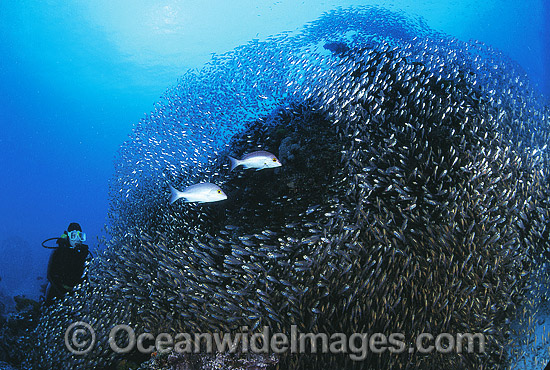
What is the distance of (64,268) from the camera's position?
7.69 m

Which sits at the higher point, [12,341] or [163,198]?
[163,198]

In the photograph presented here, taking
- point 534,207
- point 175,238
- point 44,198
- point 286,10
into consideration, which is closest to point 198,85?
point 175,238

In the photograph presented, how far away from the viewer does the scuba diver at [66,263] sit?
755 centimetres

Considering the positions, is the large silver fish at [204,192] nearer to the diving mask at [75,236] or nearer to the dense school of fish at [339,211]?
the dense school of fish at [339,211]

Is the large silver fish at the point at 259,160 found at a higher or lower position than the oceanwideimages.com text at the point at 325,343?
higher

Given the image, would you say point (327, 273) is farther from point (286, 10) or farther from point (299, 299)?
point (286, 10)

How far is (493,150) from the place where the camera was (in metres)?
5.28

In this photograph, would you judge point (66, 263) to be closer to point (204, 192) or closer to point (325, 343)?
point (204, 192)

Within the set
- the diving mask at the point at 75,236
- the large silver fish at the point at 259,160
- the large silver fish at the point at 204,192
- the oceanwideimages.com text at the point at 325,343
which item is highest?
the large silver fish at the point at 259,160

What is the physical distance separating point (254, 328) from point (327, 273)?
1.31 meters
